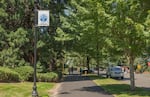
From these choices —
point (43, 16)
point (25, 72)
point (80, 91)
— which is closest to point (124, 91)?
point (80, 91)

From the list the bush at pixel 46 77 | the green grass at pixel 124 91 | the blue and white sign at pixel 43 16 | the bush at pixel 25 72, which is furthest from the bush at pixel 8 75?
the blue and white sign at pixel 43 16

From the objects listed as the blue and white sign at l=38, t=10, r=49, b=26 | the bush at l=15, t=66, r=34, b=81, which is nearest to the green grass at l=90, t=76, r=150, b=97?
the blue and white sign at l=38, t=10, r=49, b=26

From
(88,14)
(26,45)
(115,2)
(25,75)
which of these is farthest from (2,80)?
(115,2)

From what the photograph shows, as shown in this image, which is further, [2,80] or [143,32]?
[2,80]

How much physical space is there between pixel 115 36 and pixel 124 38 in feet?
1.97

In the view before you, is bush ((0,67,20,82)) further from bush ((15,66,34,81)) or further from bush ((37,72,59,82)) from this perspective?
bush ((37,72,59,82))

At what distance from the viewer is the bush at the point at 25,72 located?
116 feet

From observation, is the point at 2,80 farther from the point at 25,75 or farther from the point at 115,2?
the point at 115,2

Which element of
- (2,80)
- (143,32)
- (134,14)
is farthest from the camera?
(2,80)

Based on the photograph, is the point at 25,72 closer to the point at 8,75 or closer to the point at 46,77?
the point at 46,77

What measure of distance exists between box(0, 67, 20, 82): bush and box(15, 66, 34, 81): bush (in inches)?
54.8

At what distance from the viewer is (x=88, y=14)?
969 inches

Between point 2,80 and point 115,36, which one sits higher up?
point 115,36

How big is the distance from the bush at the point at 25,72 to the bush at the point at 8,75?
54.8 inches
